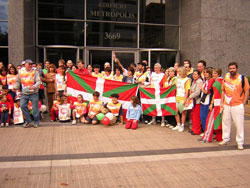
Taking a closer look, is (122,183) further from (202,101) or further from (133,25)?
(133,25)

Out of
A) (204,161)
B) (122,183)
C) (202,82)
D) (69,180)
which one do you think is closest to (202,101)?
(202,82)

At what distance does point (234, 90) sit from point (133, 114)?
123 inches

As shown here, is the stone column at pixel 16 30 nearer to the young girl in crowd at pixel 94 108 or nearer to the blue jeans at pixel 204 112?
the young girl in crowd at pixel 94 108

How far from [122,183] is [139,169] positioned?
0.68 m

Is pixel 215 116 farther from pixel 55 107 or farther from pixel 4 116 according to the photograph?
pixel 4 116

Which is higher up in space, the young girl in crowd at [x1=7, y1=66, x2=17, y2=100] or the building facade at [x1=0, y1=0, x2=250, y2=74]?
the building facade at [x1=0, y1=0, x2=250, y2=74]

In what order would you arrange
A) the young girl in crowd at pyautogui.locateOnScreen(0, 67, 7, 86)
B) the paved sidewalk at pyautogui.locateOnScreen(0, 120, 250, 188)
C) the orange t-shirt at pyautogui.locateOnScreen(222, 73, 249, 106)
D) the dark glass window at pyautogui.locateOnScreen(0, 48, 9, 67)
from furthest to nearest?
the dark glass window at pyautogui.locateOnScreen(0, 48, 9, 67)
the young girl in crowd at pyautogui.locateOnScreen(0, 67, 7, 86)
the orange t-shirt at pyautogui.locateOnScreen(222, 73, 249, 106)
the paved sidewalk at pyautogui.locateOnScreen(0, 120, 250, 188)

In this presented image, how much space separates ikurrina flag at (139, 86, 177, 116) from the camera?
8.73 metres

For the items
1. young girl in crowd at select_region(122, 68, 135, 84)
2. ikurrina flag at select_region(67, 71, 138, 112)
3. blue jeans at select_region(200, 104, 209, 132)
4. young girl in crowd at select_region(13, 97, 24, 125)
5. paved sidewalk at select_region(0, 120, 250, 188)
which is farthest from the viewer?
young girl in crowd at select_region(122, 68, 135, 84)

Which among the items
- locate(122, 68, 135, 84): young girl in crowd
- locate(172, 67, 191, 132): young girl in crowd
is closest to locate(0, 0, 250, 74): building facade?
locate(122, 68, 135, 84): young girl in crowd

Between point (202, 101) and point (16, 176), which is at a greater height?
point (202, 101)

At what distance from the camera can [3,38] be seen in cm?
1380

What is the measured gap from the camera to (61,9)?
596 inches

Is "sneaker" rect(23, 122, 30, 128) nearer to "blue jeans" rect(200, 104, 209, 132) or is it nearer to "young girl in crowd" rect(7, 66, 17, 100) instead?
"young girl in crowd" rect(7, 66, 17, 100)
